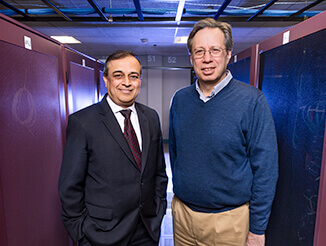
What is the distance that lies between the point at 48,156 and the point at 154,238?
806mm

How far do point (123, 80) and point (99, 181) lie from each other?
0.53 m

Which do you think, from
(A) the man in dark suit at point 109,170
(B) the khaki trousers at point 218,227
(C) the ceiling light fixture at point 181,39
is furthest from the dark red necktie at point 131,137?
(C) the ceiling light fixture at point 181,39

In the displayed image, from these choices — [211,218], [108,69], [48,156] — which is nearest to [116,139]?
[108,69]

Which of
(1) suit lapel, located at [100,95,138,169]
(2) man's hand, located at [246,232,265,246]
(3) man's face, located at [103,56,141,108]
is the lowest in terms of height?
(2) man's hand, located at [246,232,265,246]

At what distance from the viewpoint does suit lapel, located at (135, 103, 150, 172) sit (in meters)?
1.12

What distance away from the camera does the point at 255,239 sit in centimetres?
107

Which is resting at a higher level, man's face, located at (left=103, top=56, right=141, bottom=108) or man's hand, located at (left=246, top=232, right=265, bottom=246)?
man's face, located at (left=103, top=56, right=141, bottom=108)

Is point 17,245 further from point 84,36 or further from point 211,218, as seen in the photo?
point 84,36

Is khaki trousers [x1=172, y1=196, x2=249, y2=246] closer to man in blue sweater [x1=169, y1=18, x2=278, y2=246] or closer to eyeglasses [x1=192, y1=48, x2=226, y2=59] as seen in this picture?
man in blue sweater [x1=169, y1=18, x2=278, y2=246]

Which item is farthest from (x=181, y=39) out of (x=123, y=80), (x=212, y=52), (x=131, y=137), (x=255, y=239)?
(x=255, y=239)

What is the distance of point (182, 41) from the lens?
15.0ft

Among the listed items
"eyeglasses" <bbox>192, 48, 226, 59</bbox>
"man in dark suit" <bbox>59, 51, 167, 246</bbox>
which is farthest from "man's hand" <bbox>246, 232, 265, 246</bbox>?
"eyeglasses" <bbox>192, 48, 226, 59</bbox>

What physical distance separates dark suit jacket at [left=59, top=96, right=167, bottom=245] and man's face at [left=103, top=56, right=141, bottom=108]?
9 cm

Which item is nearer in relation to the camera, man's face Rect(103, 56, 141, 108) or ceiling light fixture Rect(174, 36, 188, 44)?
man's face Rect(103, 56, 141, 108)
